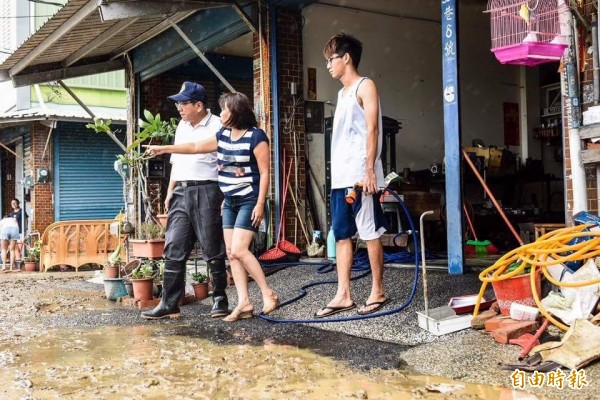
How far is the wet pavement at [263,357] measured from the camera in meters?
3.27

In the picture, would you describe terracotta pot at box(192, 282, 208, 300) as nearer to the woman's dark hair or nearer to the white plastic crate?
the woman's dark hair

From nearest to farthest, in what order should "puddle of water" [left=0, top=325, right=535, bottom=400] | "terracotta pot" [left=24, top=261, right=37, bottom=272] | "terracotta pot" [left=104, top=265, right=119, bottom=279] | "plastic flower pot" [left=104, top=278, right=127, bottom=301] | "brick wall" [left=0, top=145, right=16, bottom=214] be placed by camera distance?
"puddle of water" [left=0, top=325, right=535, bottom=400], "plastic flower pot" [left=104, top=278, right=127, bottom=301], "terracotta pot" [left=104, top=265, right=119, bottom=279], "terracotta pot" [left=24, top=261, right=37, bottom=272], "brick wall" [left=0, top=145, right=16, bottom=214]

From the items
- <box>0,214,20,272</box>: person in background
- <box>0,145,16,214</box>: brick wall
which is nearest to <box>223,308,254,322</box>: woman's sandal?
<box>0,214,20,272</box>: person in background

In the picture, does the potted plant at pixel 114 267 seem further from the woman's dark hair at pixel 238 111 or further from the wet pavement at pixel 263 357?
the woman's dark hair at pixel 238 111

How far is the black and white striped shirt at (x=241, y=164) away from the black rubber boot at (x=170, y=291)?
861 millimetres

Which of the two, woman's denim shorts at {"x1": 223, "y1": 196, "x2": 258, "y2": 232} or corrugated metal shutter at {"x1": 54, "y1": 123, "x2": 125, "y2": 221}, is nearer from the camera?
woman's denim shorts at {"x1": 223, "y1": 196, "x2": 258, "y2": 232}

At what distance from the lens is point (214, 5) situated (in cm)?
855

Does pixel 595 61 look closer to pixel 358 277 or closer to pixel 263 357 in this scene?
pixel 358 277

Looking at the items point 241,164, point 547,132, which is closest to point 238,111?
point 241,164

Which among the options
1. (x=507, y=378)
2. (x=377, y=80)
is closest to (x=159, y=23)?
(x=377, y=80)

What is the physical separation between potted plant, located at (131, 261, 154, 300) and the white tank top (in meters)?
2.67

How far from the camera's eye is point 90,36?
33.9 feet

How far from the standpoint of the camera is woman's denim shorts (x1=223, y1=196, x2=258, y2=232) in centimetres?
536

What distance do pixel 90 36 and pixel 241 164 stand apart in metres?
6.14
